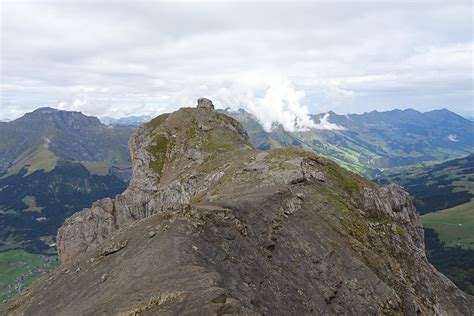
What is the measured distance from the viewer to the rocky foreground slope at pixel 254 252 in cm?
3691

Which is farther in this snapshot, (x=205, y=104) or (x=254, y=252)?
(x=205, y=104)

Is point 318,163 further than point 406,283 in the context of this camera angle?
Yes

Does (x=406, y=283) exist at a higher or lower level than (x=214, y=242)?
lower

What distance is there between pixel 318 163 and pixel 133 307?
6791 cm

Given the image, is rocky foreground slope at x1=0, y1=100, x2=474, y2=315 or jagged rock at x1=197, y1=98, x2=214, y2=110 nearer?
rocky foreground slope at x1=0, y1=100, x2=474, y2=315

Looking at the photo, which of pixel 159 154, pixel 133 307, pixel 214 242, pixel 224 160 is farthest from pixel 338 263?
pixel 159 154

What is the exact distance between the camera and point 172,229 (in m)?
44.5

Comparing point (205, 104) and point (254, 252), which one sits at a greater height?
point (205, 104)

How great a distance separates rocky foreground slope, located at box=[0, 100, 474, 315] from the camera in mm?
36906

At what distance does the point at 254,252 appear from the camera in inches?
1943

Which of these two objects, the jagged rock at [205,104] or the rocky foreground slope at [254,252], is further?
the jagged rock at [205,104]

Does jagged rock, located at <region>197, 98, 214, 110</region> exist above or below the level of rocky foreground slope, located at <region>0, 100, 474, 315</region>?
above

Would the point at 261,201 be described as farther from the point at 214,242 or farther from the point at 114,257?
the point at 114,257

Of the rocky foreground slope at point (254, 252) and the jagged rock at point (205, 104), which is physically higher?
the jagged rock at point (205, 104)
